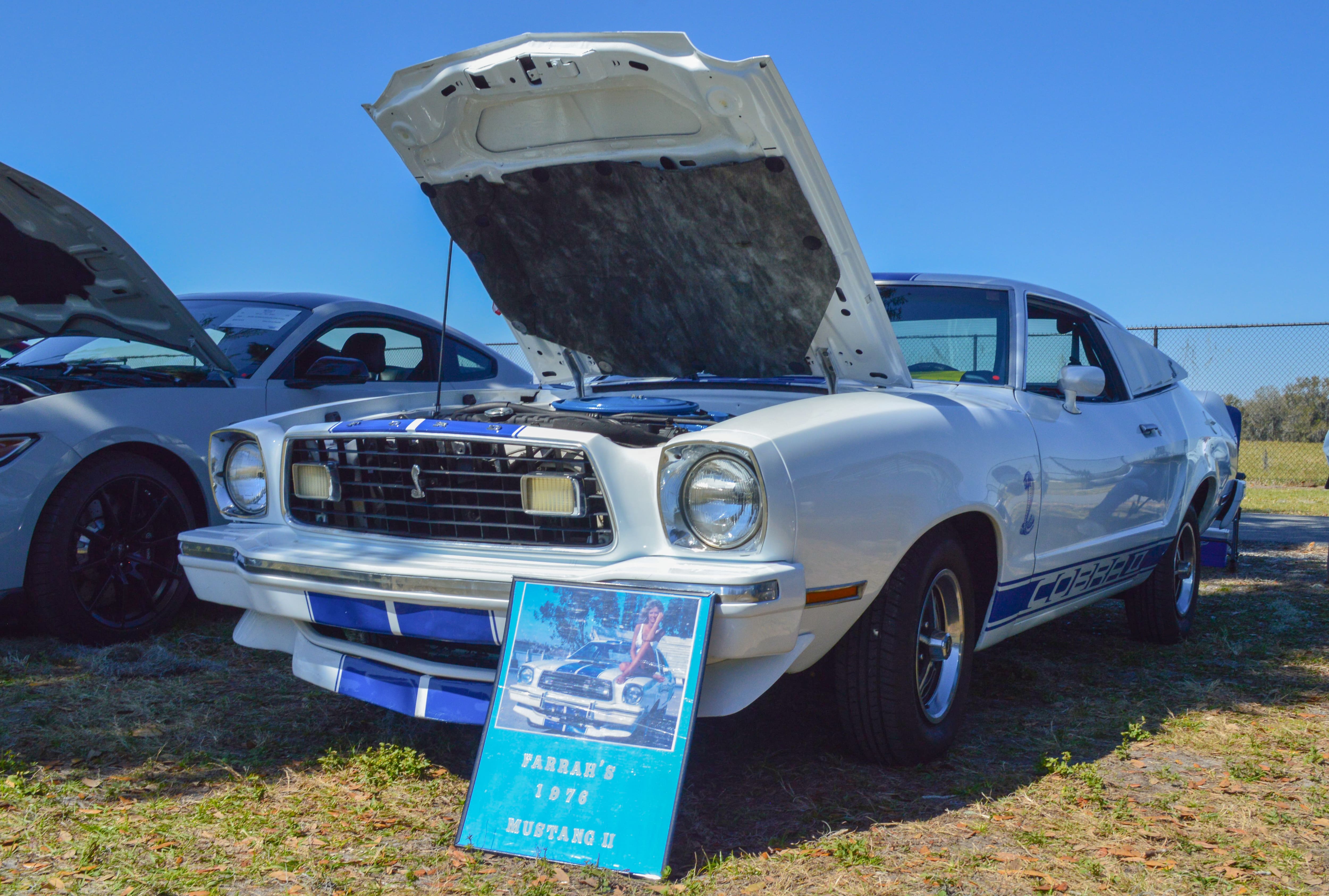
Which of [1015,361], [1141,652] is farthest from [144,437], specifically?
[1141,652]

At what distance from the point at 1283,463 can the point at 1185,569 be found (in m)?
10.8

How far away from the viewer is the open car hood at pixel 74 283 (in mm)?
4301

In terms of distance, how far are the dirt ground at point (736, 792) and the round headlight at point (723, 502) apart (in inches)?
25.8

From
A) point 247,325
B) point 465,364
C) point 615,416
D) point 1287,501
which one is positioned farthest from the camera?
point 1287,501

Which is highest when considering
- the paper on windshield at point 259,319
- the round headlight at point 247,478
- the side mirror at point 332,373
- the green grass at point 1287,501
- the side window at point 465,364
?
the paper on windshield at point 259,319

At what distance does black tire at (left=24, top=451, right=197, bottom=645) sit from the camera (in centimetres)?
418

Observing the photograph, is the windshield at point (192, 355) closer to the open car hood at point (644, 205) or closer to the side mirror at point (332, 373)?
the side mirror at point (332, 373)

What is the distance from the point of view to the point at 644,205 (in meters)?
3.63

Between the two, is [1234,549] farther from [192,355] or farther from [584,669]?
[192,355]

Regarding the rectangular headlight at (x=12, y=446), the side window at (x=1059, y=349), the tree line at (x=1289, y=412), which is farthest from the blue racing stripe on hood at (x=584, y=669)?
the tree line at (x=1289, y=412)

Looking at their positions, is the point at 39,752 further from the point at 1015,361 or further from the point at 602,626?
the point at 1015,361

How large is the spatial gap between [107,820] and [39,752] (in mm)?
646

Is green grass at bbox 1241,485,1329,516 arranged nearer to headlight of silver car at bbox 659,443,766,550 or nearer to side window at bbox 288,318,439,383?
side window at bbox 288,318,439,383

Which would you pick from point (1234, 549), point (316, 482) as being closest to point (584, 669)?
point (316, 482)
